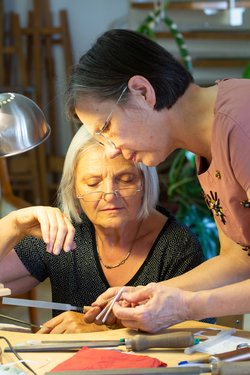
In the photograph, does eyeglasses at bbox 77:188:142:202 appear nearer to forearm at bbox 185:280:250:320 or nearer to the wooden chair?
forearm at bbox 185:280:250:320

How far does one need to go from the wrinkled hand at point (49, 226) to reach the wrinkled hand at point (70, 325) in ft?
0.74

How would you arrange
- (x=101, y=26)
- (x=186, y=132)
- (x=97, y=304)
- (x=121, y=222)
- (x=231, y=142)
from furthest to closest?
(x=101, y=26)
(x=121, y=222)
(x=97, y=304)
(x=186, y=132)
(x=231, y=142)

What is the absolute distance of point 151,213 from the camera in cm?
291

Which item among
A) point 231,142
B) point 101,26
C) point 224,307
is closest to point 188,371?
point 224,307

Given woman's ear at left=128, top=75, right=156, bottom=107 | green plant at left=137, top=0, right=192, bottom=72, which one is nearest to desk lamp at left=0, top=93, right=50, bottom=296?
woman's ear at left=128, top=75, right=156, bottom=107

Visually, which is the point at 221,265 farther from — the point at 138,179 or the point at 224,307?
the point at 138,179

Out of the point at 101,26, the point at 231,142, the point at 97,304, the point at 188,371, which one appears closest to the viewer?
the point at 188,371

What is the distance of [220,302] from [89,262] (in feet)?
2.88

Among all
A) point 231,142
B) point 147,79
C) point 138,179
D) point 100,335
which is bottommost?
point 100,335

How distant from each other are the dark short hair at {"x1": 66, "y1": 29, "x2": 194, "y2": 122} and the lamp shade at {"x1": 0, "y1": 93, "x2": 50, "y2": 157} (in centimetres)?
14

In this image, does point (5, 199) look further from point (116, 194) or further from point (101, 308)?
point (101, 308)

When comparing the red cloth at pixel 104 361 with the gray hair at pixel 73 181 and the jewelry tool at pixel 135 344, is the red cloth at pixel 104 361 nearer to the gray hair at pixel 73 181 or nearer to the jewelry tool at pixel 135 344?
the jewelry tool at pixel 135 344

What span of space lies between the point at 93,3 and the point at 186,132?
520 cm

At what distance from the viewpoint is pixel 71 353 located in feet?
6.60
